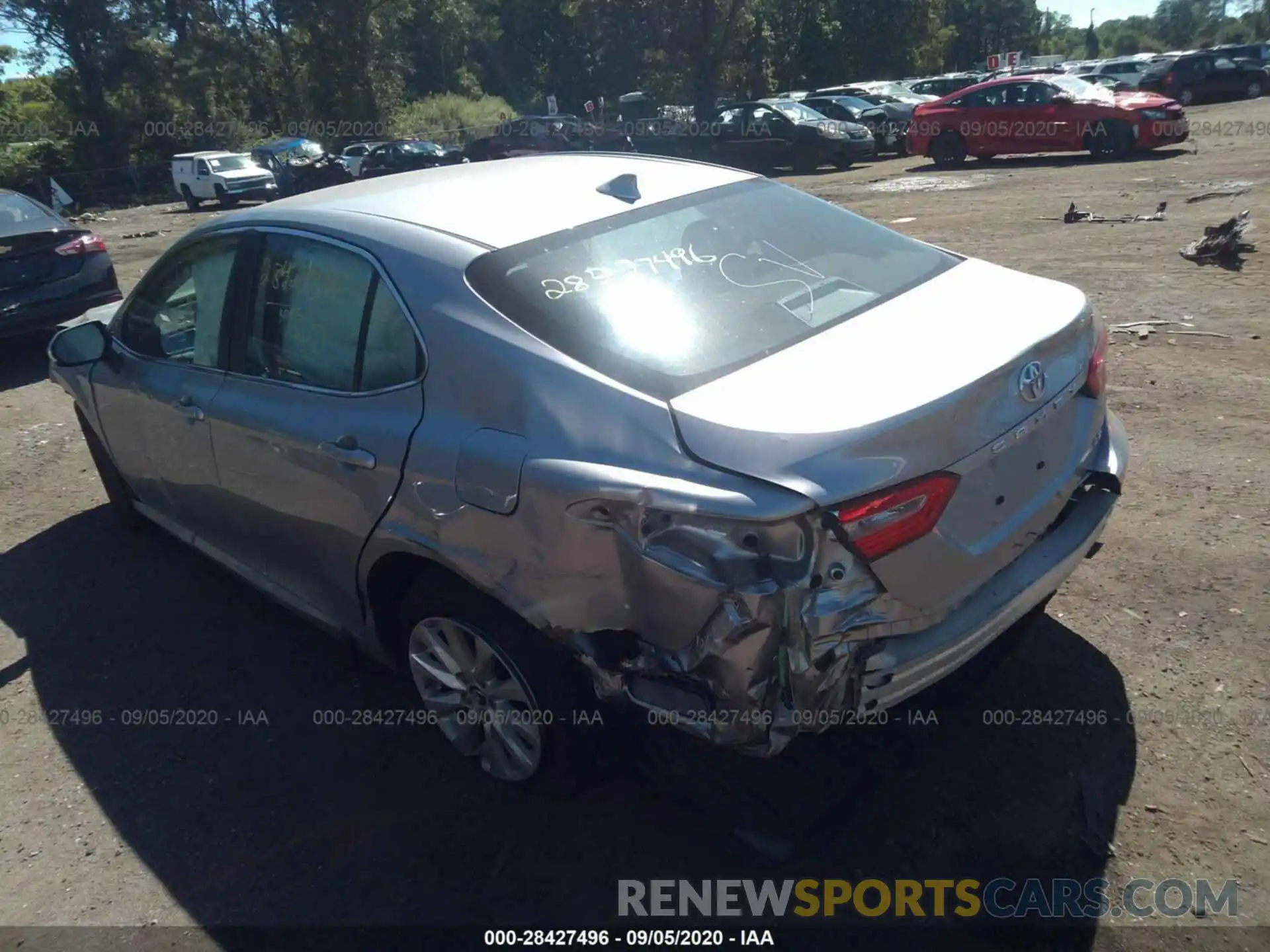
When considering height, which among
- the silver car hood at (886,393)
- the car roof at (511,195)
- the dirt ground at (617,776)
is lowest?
the dirt ground at (617,776)

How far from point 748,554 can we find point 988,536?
75 centimetres

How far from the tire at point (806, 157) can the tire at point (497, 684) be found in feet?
69.6

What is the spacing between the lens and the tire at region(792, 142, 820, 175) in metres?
22.7

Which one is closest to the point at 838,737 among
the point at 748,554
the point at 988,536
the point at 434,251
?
the point at 988,536

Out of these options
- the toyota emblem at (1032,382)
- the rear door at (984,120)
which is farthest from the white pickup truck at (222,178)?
the toyota emblem at (1032,382)

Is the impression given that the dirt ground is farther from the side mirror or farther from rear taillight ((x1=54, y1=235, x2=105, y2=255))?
rear taillight ((x1=54, y1=235, x2=105, y2=255))

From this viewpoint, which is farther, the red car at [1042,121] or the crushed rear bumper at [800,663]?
the red car at [1042,121]

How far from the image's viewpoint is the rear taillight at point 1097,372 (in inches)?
126

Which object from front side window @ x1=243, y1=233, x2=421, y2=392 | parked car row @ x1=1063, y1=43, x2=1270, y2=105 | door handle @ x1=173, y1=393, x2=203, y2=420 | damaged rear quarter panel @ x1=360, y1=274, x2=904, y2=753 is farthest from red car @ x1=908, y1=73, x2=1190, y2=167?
damaged rear quarter panel @ x1=360, y1=274, x2=904, y2=753

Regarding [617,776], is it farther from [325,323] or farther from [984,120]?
[984,120]

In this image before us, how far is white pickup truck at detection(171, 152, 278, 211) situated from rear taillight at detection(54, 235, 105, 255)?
19.7m

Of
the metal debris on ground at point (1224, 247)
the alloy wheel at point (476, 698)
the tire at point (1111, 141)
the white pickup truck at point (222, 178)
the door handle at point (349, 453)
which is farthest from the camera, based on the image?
the white pickup truck at point (222, 178)

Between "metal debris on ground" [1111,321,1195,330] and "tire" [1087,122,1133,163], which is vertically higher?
"metal debris on ground" [1111,321,1195,330]

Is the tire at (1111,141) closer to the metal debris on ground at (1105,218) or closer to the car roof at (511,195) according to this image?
the metal debris on ground at (1105,218)
